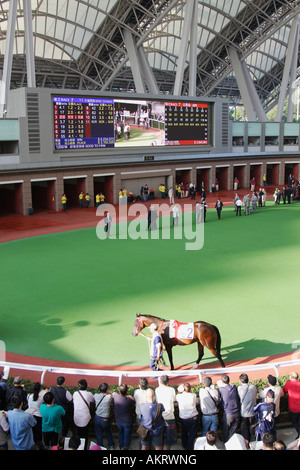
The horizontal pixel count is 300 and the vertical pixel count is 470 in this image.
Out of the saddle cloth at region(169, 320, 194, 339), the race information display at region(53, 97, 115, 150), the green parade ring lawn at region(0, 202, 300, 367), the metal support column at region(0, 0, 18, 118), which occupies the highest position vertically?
the metal support column at region(0, 0, 18, 118)

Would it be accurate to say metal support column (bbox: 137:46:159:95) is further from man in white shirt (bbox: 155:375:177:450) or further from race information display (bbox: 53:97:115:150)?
man in white shirt (bbox: 155:375:177:450)

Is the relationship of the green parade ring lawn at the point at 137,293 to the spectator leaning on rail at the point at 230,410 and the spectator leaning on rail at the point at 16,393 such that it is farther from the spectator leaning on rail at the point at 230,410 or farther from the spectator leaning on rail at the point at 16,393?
the spectator leaning on rail at the point at 230,410

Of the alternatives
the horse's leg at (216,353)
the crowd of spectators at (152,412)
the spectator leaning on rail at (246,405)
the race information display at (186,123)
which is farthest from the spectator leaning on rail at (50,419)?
the race information display at (186,123)

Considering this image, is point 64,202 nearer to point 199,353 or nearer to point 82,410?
point 199,353

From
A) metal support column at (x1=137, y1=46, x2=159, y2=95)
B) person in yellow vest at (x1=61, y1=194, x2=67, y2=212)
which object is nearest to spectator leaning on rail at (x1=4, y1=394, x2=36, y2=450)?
person in yellow vest at (x1=61, y1=194, x2=67, y2=212)

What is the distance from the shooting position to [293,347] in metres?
12.2

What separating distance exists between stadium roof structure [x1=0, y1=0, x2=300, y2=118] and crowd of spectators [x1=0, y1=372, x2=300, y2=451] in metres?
38.1

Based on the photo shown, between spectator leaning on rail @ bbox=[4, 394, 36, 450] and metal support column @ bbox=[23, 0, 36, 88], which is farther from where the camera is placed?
metal support column @ bbox=[23, 0, 36, 88]

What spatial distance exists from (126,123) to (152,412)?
31.6 metres

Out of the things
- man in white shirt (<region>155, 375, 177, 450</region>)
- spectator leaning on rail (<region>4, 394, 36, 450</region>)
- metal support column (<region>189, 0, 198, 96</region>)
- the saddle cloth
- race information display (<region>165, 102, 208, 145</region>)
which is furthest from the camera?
metal support column (<region>189, 0, 198, 96</region>)

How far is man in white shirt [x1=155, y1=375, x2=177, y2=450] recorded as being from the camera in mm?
8023

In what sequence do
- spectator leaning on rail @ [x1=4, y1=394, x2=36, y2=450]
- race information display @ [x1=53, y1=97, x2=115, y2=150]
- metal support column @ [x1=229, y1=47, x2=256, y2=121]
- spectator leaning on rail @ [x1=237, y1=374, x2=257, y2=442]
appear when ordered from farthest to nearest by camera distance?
metal support column @ [x1=229, y1=47, x2=256, y2=121]
race information display @ [x1=53, y1=97, x2=115, y2=150]
spectator leaning on rail @ [x1=237, y1=374, x2=257, y2=442]
spectator leaning on rail @ [x1=4, y1=394, x2=36, y2=450]

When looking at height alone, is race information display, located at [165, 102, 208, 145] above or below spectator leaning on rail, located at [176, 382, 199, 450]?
above

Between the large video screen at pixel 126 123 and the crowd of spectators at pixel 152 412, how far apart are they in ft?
89.6
